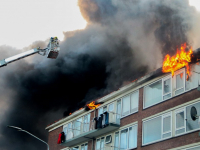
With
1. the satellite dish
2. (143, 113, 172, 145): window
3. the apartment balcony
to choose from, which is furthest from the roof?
the satellite dish

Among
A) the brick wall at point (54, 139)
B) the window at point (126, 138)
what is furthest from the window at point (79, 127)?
the window at point (126, 138)

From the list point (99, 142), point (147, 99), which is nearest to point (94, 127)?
point (99, 142)

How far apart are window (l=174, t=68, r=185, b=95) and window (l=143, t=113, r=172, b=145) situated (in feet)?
5.69

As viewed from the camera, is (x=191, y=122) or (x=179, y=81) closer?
(x=191, y=122)

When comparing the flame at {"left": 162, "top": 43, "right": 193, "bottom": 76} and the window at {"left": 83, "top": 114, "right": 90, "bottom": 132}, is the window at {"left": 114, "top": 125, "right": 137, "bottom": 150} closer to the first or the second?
the window at {"left": 83, "top": 114, "right": 90, "bottom": 132}

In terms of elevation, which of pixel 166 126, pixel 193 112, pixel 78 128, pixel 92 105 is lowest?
pixel 166 126

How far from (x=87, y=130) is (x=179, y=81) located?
11.6m

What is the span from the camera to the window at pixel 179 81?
77.8ft

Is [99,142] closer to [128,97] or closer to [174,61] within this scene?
[128,97]

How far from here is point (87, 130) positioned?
32.6 metres

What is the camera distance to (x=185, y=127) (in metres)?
22.2

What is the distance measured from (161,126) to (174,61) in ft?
14.7

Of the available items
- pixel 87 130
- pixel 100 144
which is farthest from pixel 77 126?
pixel 100 144

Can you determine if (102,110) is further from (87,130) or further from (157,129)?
(157,129)
